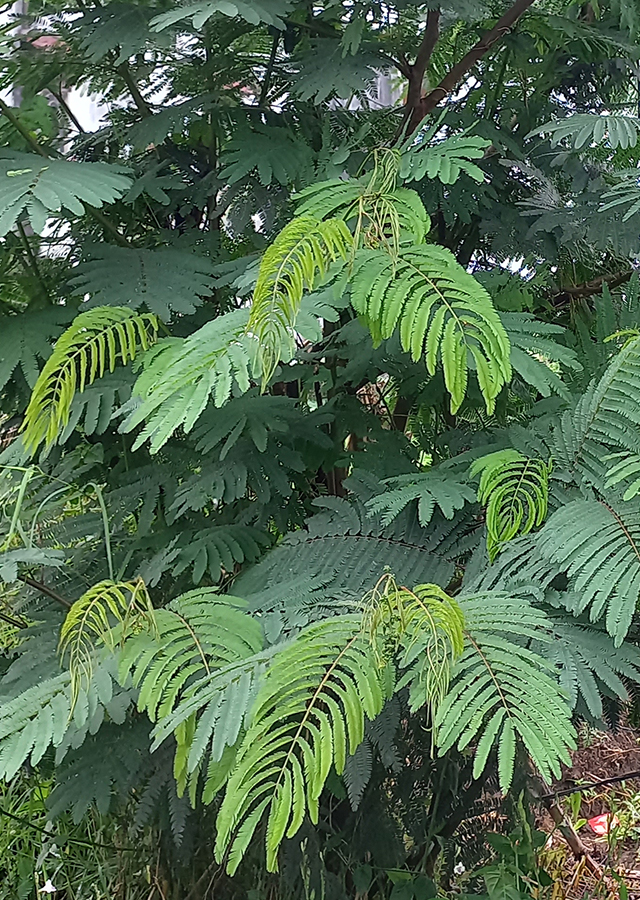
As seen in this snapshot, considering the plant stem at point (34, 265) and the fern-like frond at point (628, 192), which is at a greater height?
the plant stem at point (34, 265)

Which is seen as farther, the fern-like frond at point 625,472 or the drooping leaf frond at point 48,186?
the drooping leaf frond at point 48,186

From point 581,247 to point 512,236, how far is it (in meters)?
0.13

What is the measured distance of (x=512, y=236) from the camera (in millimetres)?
930

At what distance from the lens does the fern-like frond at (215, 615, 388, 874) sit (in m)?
0.48

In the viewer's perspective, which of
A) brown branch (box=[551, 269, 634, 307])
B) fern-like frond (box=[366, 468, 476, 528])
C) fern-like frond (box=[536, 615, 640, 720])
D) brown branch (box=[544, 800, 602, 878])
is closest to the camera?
fern-like frond (box=[536, 615, 640, 720])

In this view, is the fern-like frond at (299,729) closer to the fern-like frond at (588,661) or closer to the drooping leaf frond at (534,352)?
the fern-like frond at (588,661)

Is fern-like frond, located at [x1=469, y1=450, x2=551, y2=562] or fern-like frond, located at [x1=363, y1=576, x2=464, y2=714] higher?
fern-like frond, located at [x1=363, y1=576, x2=464, y2=714]

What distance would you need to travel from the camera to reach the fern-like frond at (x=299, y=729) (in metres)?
0.48

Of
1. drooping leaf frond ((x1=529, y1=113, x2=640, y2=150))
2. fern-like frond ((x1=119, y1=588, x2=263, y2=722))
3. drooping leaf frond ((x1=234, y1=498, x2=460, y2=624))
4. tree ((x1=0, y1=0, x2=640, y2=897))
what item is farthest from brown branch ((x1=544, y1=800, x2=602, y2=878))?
drooping leaf frond ((x1=529, y1=113, x2=640, y2=150))

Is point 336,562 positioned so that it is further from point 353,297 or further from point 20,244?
point 20,244

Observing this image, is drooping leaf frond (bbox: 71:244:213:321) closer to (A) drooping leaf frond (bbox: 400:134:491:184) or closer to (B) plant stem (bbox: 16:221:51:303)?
(B) plant stem (bbox: 16:221:51:303)

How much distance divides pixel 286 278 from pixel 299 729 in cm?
29

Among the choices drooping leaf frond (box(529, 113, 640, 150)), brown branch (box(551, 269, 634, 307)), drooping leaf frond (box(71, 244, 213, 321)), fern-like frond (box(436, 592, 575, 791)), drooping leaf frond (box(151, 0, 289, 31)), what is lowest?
brown branch (box(551, 269, 634, 307))

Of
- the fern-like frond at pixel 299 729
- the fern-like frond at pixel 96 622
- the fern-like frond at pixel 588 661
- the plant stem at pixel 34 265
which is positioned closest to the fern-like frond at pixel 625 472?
the fern-like frond at pixel 588 661
